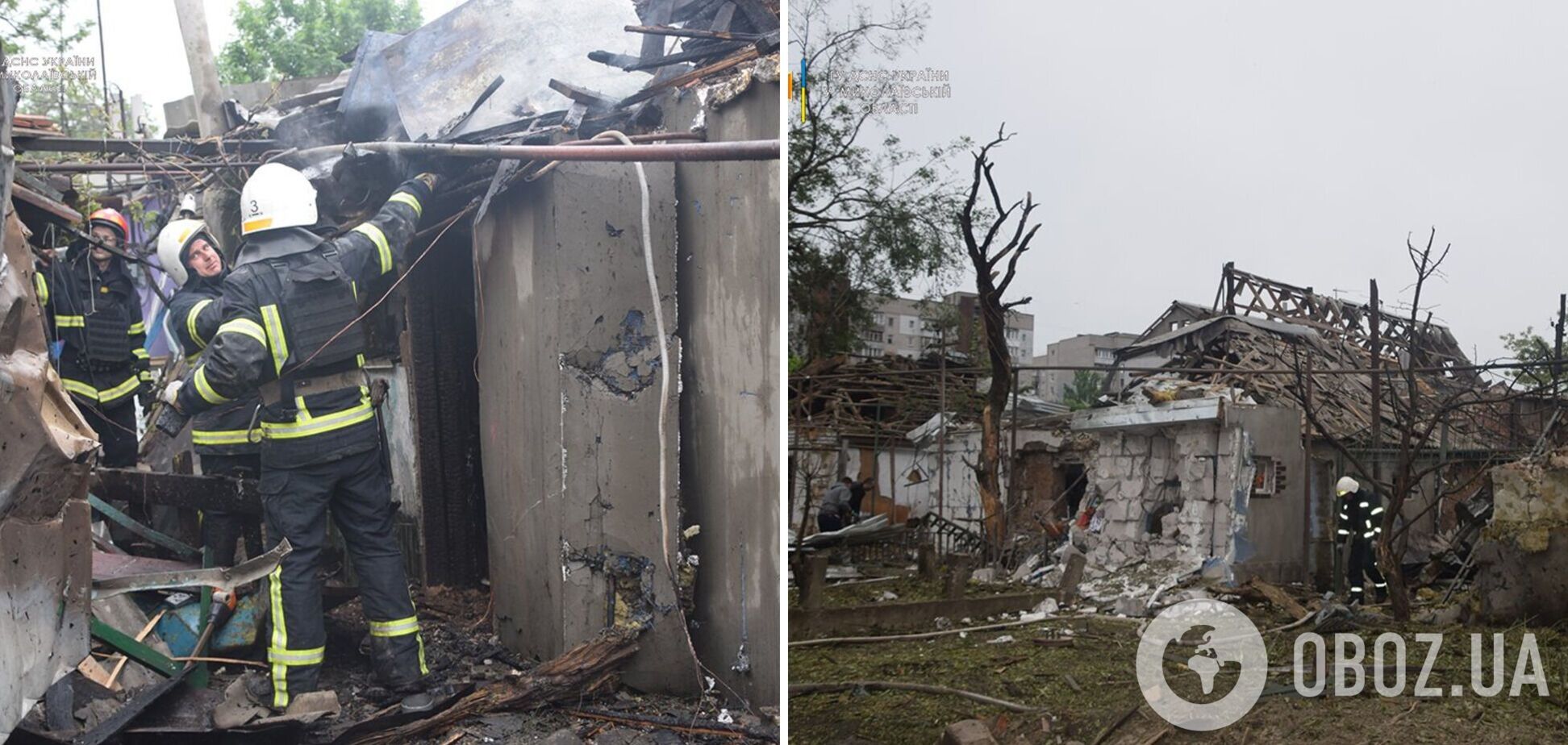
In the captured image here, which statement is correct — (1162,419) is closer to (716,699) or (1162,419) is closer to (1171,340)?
(1171,340)

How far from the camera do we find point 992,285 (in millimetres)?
2734

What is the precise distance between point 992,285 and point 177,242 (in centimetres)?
198

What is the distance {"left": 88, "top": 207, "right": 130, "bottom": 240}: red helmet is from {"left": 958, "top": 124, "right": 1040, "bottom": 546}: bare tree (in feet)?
6.70

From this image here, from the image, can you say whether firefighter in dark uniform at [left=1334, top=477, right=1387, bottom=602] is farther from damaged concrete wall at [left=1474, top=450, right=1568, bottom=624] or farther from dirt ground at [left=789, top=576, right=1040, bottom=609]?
dirt ground at [left=789, top=576, right=1040, bottom=609]

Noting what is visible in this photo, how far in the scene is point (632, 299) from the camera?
8.84 ft

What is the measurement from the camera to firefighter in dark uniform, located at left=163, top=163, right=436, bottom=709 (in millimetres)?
2639

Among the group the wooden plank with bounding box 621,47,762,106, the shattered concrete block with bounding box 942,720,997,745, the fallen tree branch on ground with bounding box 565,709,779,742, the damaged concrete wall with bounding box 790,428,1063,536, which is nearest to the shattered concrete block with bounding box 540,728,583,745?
the fallen tree branch on ground with bounding box 565,709,779,742

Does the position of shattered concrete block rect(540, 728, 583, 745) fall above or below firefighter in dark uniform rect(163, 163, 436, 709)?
below

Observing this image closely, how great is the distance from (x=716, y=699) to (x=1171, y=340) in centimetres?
143

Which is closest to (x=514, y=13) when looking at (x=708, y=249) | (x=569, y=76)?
(x=569, y=76)

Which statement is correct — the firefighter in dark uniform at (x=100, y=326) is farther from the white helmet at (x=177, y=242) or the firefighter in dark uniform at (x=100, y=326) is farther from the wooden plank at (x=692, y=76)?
the wooden plank at (x=692, y=76)

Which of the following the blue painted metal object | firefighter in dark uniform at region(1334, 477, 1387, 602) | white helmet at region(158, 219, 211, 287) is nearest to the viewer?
firefighter in dark uniform at region(1334, 477, 1387, 602)

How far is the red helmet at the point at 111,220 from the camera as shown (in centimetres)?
265

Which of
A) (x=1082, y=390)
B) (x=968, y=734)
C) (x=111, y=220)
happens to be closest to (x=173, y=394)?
(x=111, y=220)
